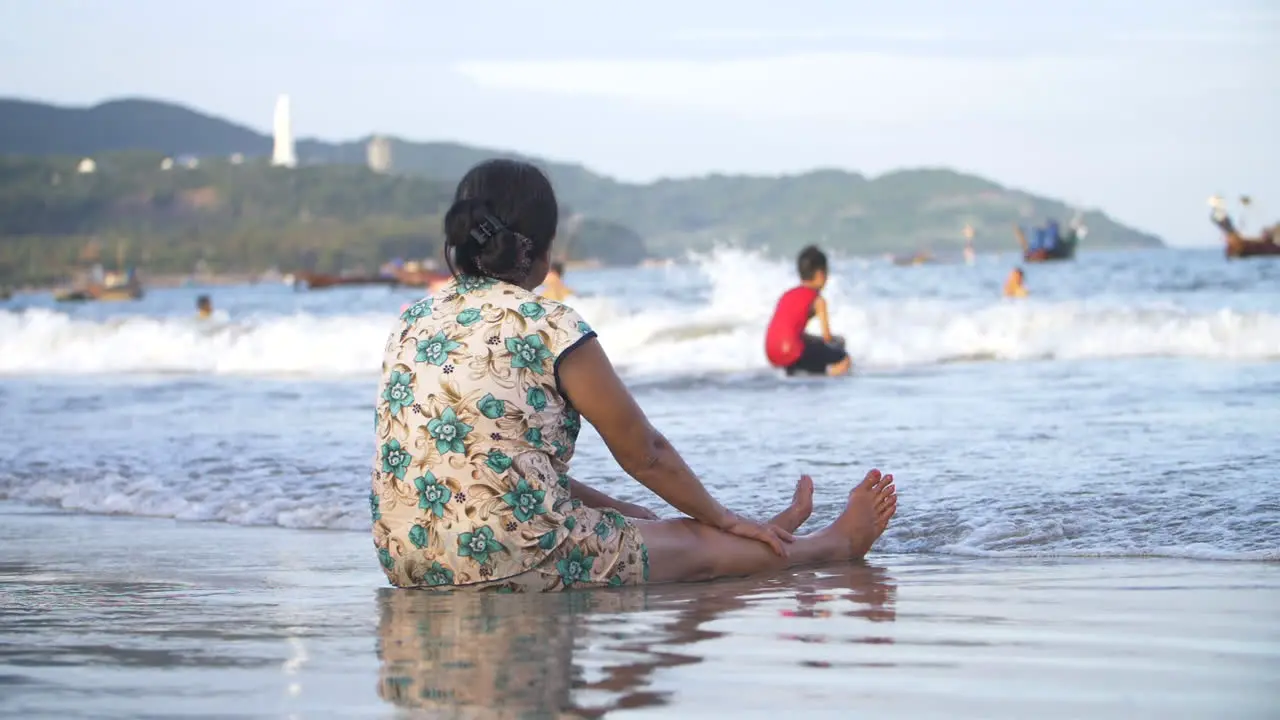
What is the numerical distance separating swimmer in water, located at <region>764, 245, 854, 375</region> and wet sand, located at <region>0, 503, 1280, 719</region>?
9.68 m

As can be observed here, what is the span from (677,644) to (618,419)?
2.40 ft

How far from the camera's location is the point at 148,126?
448ft

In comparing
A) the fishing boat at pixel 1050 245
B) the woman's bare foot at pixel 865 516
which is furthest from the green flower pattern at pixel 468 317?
the fishing boat at pixel 1050 245

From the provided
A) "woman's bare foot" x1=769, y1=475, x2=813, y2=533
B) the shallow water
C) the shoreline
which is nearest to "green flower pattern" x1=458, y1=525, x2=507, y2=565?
"woman's bare foot" x1=769, y1=475, x2=813, y2=533

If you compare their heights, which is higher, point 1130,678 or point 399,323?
point 399,323

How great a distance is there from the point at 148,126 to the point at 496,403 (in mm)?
139345

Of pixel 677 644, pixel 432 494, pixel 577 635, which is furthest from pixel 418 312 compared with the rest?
pixel 677 644

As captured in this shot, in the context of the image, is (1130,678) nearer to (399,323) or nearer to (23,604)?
(399,323)

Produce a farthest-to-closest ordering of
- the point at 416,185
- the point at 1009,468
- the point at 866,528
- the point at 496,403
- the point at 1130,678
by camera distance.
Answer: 1. the point at 416,185
2. the point at 1009,468
3. the point at 866,528
4. the point at 496,403
5. the point at 1130,678

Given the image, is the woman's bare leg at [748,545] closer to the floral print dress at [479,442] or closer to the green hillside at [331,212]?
the floral print dress at [479,442]

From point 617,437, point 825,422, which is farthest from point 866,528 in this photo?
point 825,422

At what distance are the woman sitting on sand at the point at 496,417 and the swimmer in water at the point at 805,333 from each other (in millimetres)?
10749

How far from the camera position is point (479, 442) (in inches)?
173

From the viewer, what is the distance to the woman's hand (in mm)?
5055
